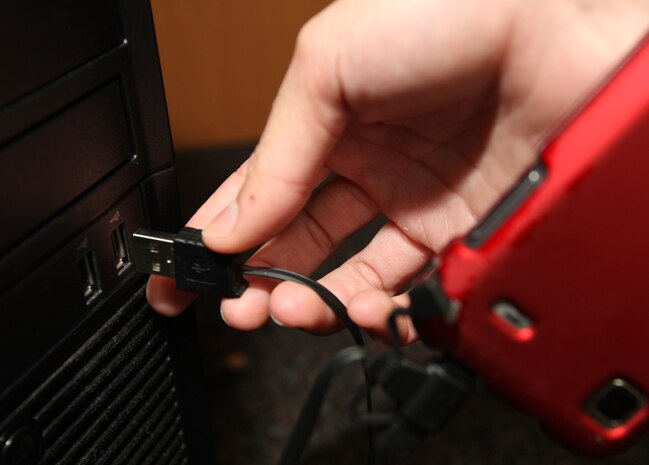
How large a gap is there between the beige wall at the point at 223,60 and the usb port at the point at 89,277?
50cm

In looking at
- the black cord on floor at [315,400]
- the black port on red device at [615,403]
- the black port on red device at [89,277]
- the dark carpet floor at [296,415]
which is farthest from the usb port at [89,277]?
the dark carpet floor at [296,415]

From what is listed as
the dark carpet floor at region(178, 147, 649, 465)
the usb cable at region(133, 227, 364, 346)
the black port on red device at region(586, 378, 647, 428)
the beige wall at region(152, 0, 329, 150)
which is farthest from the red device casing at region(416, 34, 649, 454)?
the beige wall at region(152, 0, 329, 150)

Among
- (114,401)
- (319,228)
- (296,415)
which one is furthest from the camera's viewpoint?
(296,415)

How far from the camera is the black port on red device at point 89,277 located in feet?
1.23

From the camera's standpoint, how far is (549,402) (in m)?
0.35

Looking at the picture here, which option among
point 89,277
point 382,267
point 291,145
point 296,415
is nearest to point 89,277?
point 89,277

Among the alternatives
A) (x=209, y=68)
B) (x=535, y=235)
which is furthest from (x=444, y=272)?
(x=209, y=68)

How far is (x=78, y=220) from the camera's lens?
357 mm

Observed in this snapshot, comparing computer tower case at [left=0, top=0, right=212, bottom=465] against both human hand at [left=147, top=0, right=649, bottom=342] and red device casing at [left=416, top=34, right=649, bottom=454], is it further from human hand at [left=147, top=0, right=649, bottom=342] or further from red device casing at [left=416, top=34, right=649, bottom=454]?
red device casing at [left=416, top=34, right=649, bottom=454]

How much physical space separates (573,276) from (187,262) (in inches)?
8.4

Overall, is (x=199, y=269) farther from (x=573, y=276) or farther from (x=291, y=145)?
(x=573, y=276)

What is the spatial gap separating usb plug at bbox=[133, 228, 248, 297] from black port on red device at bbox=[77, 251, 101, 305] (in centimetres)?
3

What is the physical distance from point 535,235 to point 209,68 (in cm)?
64

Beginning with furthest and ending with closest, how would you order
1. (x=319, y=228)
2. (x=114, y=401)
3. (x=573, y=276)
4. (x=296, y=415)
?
(x=296, y=415) < (x=319, y=228) < (x=114, y=401) < (x=573, y=276)
